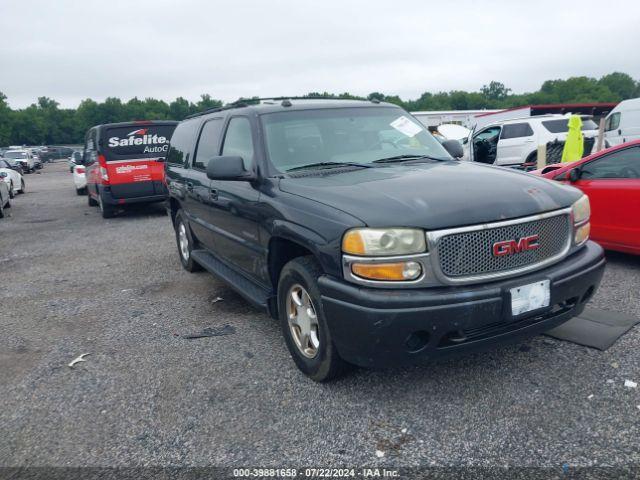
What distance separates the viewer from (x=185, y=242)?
632 cm

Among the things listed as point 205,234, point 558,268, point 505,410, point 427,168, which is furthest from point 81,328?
point 558,268

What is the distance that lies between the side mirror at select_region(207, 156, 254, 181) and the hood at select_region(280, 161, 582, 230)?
0.33 meters

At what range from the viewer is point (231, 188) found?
4164mm

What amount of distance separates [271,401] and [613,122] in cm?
1596

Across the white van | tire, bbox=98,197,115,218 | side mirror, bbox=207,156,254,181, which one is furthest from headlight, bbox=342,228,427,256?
the white van

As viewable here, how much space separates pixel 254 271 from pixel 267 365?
0.75 meters

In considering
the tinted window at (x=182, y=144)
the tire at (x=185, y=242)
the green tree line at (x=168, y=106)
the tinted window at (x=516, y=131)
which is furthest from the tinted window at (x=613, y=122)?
the green tree line at (x=168, y=106)

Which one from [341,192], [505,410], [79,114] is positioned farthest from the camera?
[79,114]

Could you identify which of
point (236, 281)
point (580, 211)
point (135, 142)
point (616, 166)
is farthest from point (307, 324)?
point (135, 142)

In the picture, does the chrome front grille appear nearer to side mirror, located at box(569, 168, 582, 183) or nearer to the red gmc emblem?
the red gmc emblem

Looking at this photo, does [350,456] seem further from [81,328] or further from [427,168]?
[81,328]

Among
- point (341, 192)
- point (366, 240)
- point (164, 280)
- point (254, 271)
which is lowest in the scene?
point (164, 280)

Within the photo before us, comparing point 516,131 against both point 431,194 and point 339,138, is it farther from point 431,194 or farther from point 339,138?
point 431,194

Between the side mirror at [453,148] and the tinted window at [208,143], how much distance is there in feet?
6.82
